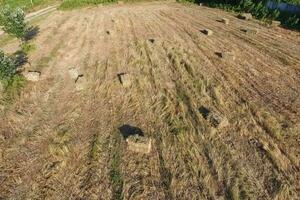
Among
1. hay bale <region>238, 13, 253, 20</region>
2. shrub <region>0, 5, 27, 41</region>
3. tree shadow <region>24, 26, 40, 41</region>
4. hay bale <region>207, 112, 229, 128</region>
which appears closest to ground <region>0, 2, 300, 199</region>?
hay bale <region>207, 112, 229, 128</region>

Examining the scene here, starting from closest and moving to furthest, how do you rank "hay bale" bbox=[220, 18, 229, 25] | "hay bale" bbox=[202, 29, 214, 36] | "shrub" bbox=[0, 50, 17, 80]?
"shrub" bbox=[0, 50, 17, 80] < "hay bale" bbox=[202, 29, 214, 36] < "hay bale" bbox=[220, 18, 229, 25]

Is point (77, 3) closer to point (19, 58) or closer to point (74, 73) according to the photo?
point (19, 58)

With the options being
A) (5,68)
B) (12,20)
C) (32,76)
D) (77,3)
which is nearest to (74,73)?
(32,76)

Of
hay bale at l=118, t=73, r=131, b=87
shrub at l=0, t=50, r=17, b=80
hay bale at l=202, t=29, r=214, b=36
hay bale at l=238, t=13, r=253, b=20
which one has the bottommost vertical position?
hay bale at l=238, t=13, r=253, b=20

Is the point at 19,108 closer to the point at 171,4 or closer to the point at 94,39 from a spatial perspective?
the point at 94,39

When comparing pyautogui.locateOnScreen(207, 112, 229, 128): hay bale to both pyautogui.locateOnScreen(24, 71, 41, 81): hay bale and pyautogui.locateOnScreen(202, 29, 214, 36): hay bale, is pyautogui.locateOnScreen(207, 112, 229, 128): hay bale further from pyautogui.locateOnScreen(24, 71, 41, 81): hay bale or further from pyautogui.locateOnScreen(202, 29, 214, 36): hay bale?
pyautogui.locateOnScreen(202, 29, 214, 36): hay bale
